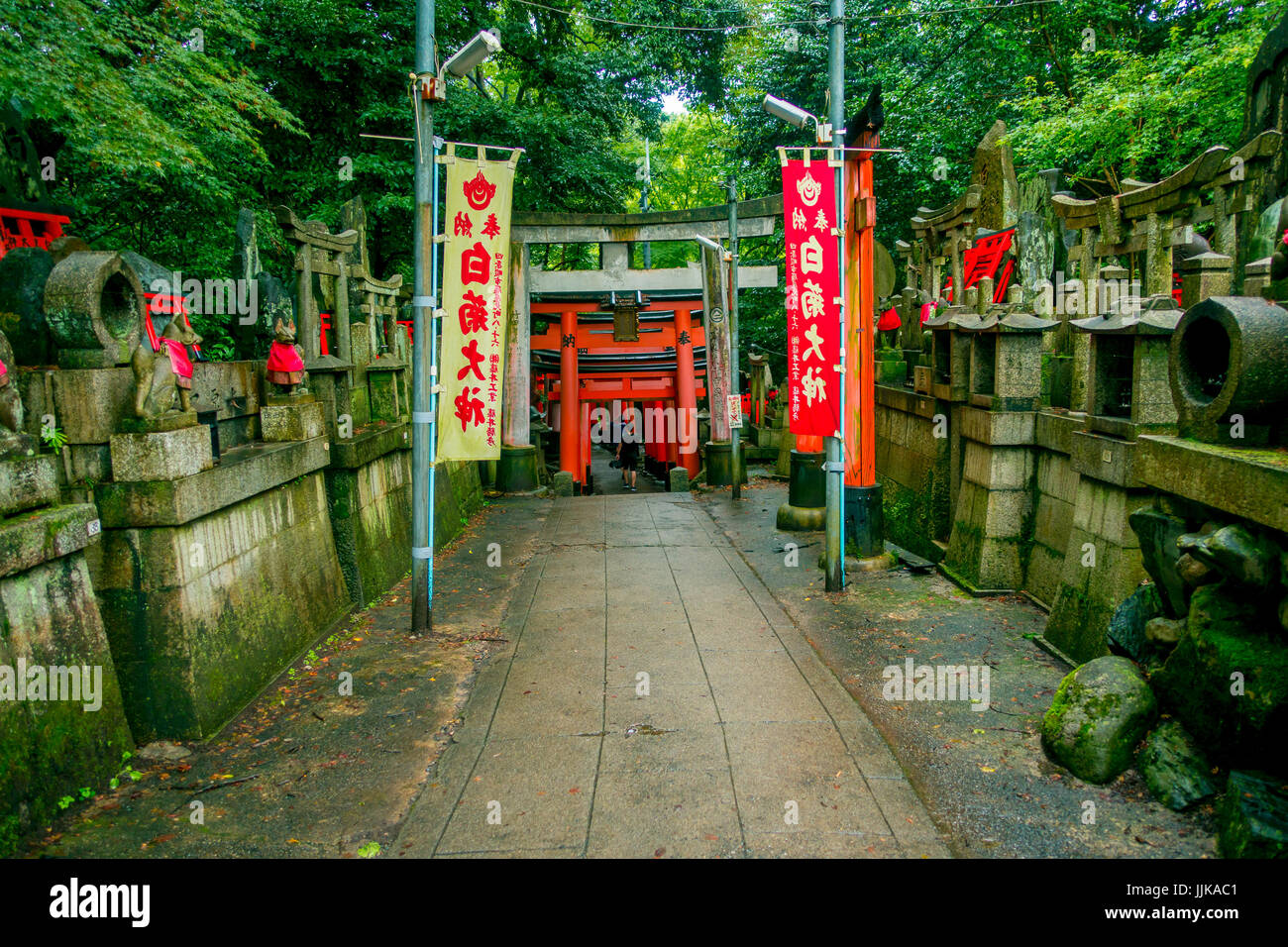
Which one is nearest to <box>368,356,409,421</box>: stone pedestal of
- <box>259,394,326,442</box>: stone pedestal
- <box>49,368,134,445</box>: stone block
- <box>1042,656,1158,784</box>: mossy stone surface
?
<box>259,394,326,442</box>: stone pedestal

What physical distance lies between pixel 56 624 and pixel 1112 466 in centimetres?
758

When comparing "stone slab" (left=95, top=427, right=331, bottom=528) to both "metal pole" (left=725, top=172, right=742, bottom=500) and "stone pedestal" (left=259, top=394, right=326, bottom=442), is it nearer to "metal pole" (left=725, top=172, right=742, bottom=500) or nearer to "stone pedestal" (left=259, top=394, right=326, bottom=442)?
"stone pedestal" (left=259, top=394, right=326, bottom=442)

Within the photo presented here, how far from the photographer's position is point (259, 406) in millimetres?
8383

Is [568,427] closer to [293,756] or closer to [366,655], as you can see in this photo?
[366,655]

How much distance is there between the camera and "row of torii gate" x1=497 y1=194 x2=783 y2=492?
61.2 feet

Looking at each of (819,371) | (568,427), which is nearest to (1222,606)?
(819,371)

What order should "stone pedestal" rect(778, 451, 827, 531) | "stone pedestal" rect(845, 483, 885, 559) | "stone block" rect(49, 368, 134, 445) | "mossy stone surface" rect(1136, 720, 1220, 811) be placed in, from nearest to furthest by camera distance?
1. "mossy stone surface" rect(1136, 720, 1220, 811)
2. "stone block" rect(49, 368, 134, 445)
3. "stone pedestal" rect(845, 483, 885, 559)
4. "stone pedestal" rect(778, 451, 827, 531)

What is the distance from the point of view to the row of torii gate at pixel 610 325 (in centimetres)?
1866

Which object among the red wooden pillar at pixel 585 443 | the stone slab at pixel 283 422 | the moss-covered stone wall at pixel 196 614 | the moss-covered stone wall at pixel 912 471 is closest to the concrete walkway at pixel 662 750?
the moss-covered stone wall at pixel 196 614

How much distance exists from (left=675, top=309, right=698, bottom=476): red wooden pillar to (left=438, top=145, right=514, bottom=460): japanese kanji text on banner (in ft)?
44.9

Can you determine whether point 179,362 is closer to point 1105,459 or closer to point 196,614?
point 196,614

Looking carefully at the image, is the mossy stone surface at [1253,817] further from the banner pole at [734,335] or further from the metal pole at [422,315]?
the banner pole at [734,335]

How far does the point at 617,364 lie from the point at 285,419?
17.2 metres

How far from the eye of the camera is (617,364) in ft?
81.8
